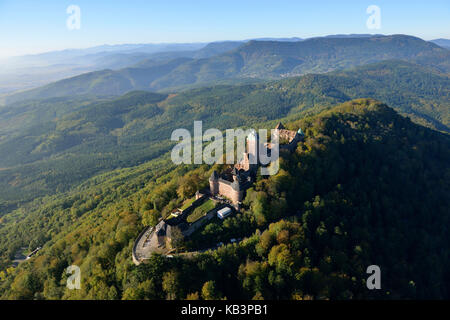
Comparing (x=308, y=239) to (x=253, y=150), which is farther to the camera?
(x=253, y=150)

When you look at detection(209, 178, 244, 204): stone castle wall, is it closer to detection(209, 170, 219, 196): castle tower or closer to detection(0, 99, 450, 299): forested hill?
detection(209, 170, 219, 196): castle tower

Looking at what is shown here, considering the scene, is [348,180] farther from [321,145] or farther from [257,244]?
[257,244]

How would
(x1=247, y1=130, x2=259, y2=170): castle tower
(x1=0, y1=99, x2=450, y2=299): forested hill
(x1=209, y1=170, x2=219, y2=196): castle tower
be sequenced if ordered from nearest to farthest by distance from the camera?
(x1=0, y1=99, x2=450, y2=299): forested hill < (x1=209, y1=170, x2=219, y2=196): castle tower < (x1=247, y1=130, x2=259, y2=170): castle tower

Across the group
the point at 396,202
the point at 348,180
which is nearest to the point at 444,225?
the point at 396,202

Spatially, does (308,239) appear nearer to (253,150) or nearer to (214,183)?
(214,183)

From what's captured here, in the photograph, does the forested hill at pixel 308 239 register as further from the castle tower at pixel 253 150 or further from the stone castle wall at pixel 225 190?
the castle tower at pixel 253 150

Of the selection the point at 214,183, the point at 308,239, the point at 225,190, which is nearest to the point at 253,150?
the point at 225,190

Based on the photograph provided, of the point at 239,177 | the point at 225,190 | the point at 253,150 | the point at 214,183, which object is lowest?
the point at 225,190

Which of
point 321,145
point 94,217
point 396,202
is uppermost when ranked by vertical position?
point 321,145

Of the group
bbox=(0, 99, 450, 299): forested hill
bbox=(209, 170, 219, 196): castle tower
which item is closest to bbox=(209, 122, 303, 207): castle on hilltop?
bbox=(209, 170, 219, 196): castle tower
